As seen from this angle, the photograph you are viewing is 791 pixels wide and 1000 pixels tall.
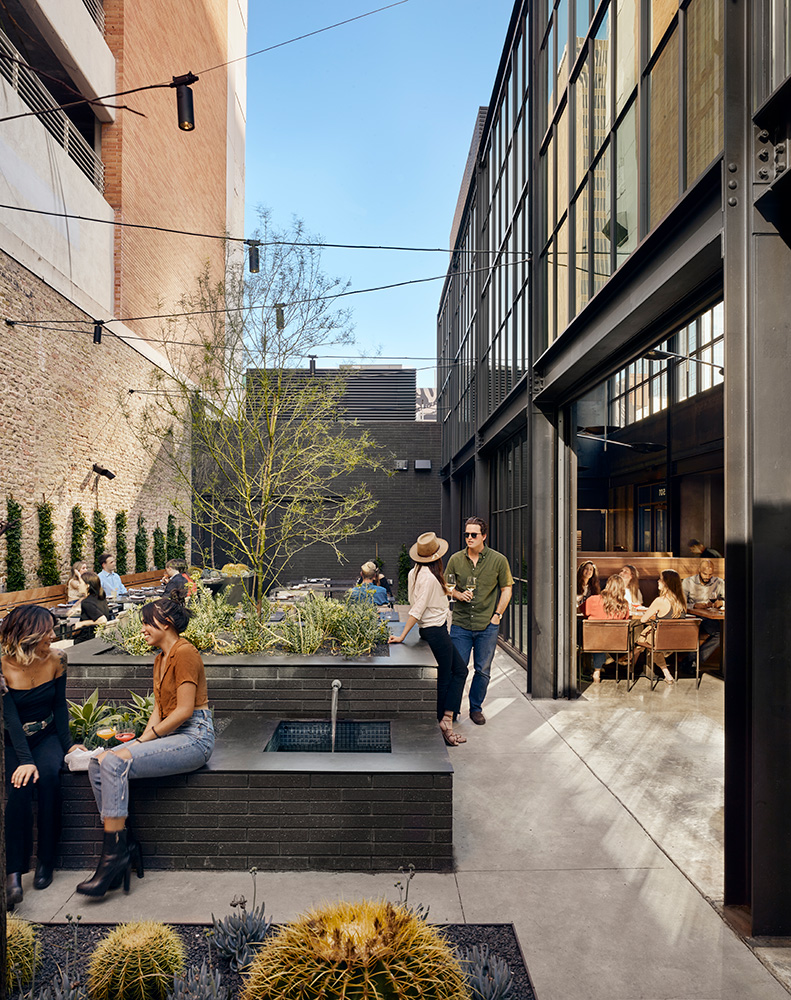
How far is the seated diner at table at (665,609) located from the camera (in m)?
8.63

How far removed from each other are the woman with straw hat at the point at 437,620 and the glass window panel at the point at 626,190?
9.42ft

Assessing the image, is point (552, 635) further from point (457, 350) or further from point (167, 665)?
point (457, 350)

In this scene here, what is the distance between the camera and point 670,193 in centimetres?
464

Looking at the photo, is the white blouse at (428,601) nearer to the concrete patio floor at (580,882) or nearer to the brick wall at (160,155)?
the concrete patio floor at (580,882)

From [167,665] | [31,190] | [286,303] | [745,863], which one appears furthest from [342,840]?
[31,190]

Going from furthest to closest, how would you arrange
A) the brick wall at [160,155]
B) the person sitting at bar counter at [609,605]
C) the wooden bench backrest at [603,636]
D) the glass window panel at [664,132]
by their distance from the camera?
the brick wall at [160,155] < the person sitting at bar counter at [609,605] < the wooden bench backrest at [603,636] < the glass window panel at [664,132]

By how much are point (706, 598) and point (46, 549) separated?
34.4 ft

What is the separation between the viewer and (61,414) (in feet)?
40.5

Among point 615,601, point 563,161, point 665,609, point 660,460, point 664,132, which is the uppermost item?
point 563,161

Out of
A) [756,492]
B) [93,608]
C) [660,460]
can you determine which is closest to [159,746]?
[756,492]

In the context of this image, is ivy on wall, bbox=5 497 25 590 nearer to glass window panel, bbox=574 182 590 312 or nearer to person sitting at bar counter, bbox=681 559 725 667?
glass window panel, bbox=574 182 590 312

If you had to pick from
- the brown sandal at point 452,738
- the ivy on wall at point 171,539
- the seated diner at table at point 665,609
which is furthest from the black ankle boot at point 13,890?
the ivy on wall at point 171,539

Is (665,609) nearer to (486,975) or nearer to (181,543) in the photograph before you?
(486,975)

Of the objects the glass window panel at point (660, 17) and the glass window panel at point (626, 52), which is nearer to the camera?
the glass window panel at point (660, 17)
